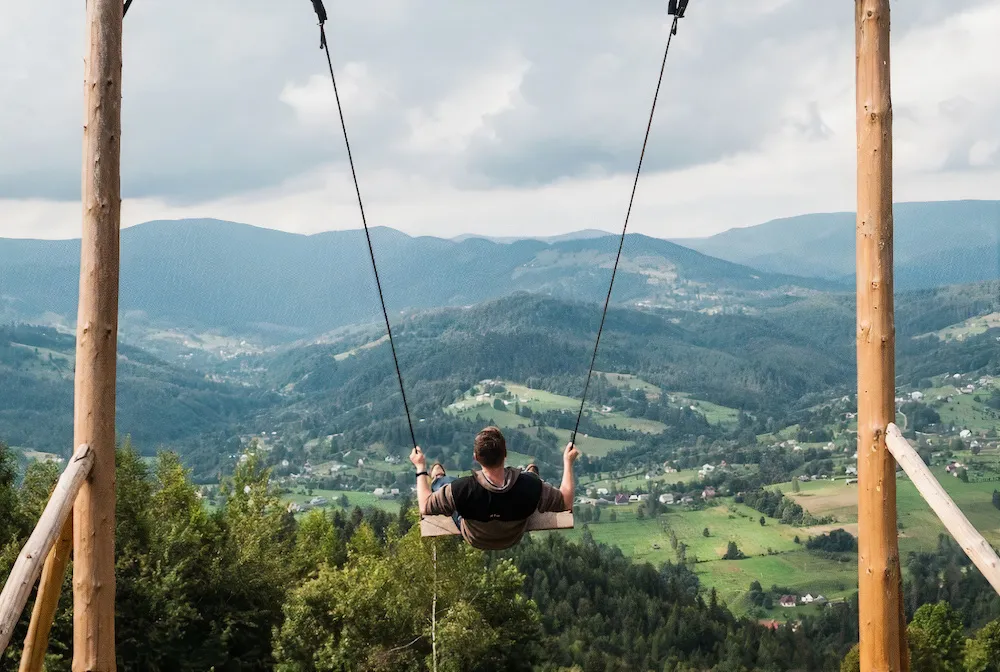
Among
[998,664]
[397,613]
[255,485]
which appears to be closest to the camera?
[397,613]

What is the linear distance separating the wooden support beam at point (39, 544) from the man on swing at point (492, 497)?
1853mm

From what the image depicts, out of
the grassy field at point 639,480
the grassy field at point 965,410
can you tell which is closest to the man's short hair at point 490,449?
the grassy field at point 639,480

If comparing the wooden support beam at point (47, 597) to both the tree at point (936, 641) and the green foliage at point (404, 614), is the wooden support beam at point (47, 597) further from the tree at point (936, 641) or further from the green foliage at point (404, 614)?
the tree at point (936, 641)

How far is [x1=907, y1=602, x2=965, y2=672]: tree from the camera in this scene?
4591 cm

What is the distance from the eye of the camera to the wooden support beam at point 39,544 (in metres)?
4.38

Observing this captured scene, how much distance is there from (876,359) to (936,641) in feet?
162

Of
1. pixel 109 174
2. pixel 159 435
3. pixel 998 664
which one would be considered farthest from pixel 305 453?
pixel 109 174

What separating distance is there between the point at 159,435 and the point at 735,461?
4462 inches

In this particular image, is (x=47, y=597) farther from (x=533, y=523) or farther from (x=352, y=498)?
(x=352, y=498)

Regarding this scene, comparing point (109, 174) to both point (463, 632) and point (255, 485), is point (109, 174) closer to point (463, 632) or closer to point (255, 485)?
point (463, 632)

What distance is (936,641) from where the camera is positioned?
48.0 meters

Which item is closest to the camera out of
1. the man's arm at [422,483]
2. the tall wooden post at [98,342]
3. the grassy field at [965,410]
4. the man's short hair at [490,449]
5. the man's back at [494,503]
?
the tall wooden post at [98,342]

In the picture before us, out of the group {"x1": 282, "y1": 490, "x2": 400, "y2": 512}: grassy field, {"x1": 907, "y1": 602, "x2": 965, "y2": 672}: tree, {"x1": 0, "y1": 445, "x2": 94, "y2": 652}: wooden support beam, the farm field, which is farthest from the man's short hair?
{"x1": 282, "y1": 490, "x2": 400, "y2": 512}: grassy field

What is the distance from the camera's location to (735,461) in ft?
509
